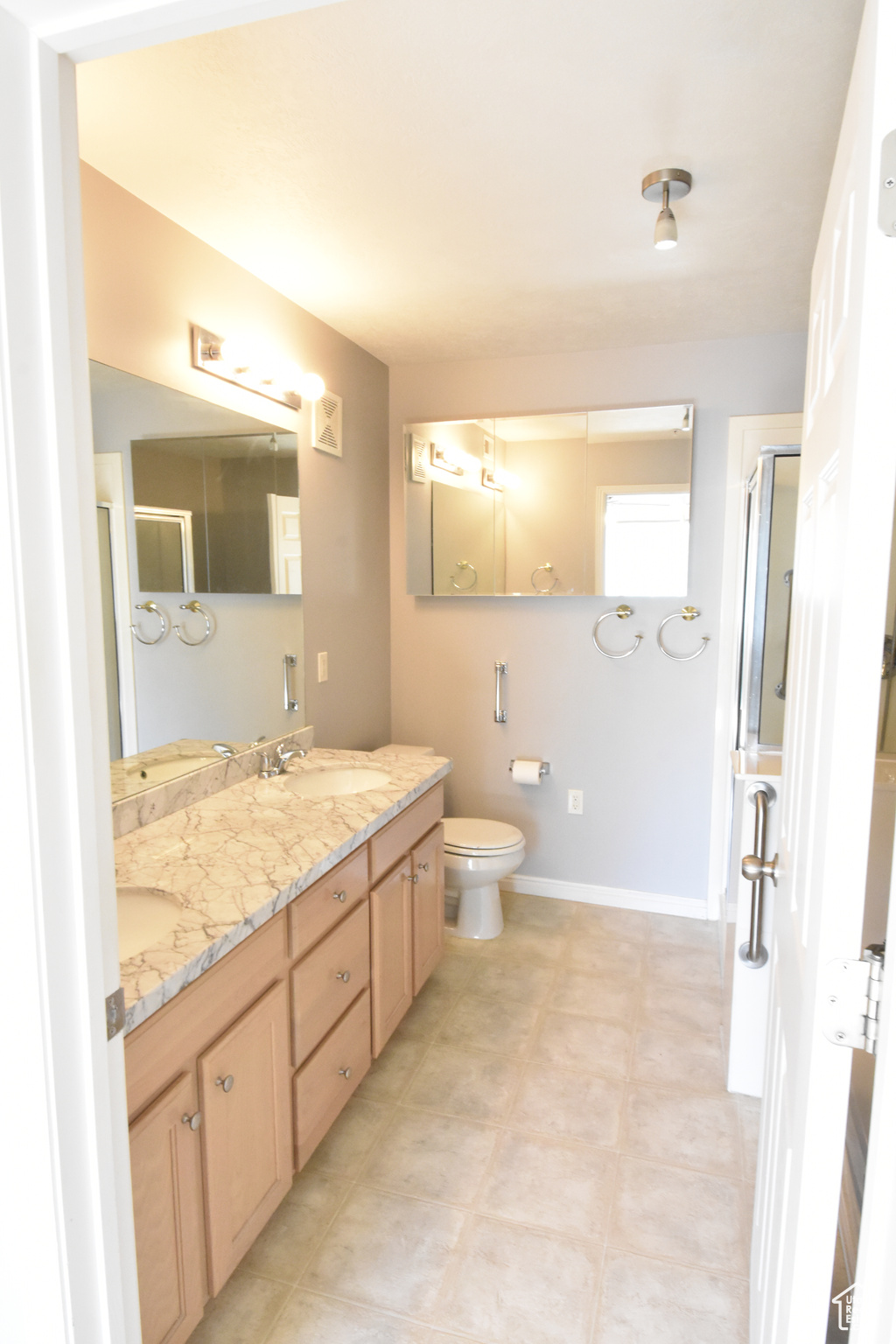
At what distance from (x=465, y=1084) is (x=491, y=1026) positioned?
0.31m

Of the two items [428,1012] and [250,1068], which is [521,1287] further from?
[428,1012]

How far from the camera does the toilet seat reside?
3025 millimetres

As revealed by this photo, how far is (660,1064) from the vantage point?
7.75 ft

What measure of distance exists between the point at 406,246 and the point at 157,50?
92cm

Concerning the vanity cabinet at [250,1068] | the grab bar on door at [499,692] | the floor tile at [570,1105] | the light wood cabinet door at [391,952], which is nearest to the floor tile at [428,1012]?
the light wood cabinet door at [391,952]

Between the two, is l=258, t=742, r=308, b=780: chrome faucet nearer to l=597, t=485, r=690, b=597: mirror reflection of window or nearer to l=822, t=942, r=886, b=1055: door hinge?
l=597, t=485, r=690, b=597: mirror reflection of window

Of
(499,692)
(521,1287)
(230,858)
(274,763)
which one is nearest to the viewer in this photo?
(521,1287)

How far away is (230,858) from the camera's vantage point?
5.70 feet

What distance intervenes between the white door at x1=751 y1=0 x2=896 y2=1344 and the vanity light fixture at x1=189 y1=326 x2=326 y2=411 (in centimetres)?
163

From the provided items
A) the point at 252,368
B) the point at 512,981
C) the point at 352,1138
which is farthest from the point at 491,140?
the point at 512,981

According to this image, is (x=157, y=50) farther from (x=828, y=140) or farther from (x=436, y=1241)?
(x=436, y=1241)

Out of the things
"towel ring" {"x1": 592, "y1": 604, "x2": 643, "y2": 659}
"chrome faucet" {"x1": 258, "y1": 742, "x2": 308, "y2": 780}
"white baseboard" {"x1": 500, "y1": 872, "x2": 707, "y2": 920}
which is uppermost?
"towel ring" {"x1": 592, "y1": 604, "x2": 643, "y2": 659}

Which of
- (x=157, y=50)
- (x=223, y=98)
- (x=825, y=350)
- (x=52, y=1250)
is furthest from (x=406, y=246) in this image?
(x=52, y=1250)

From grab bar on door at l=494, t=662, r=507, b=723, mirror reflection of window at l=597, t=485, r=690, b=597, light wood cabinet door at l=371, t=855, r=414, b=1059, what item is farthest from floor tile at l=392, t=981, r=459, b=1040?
mirror reflection of window at l=597, t=485, r=690, b=597
